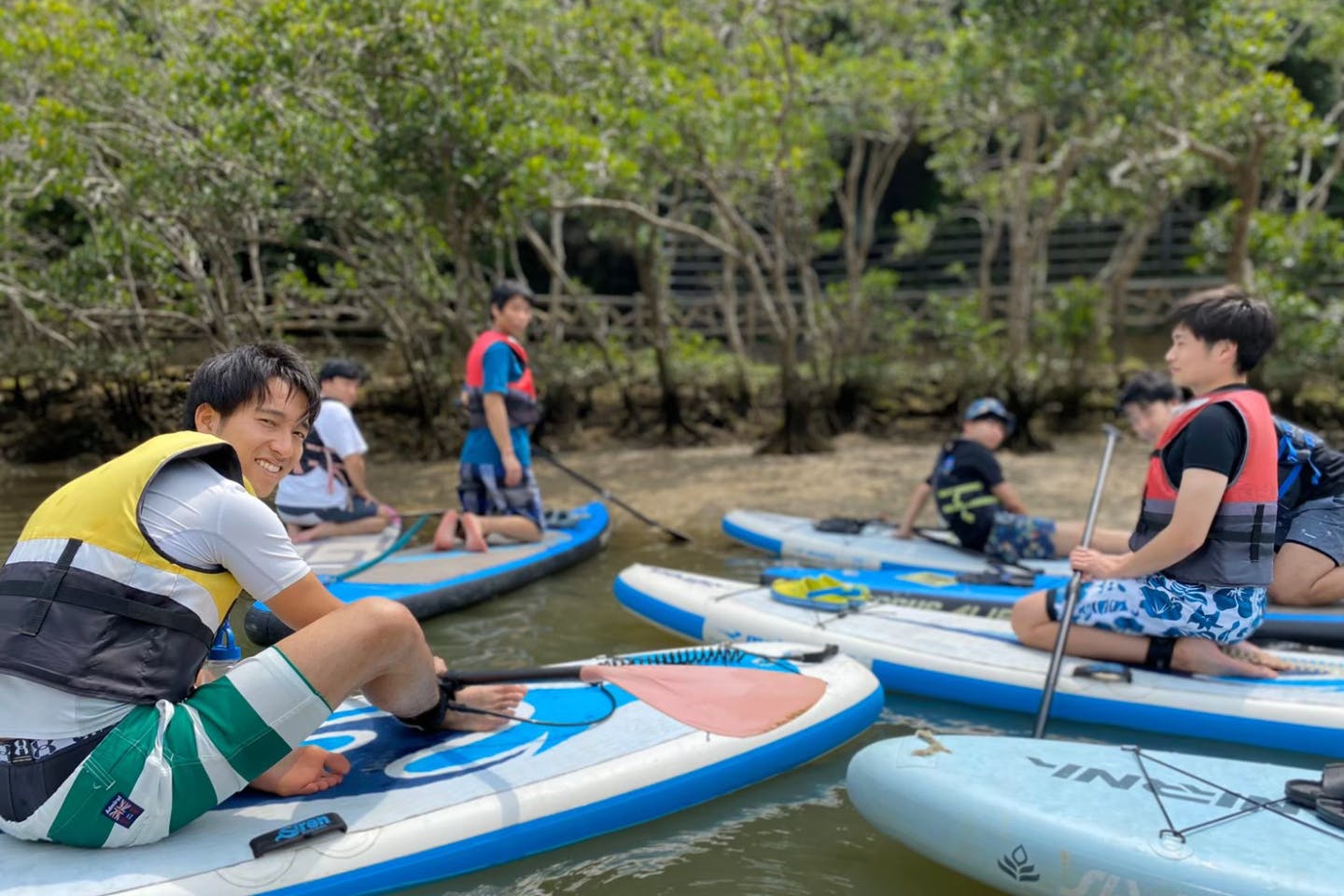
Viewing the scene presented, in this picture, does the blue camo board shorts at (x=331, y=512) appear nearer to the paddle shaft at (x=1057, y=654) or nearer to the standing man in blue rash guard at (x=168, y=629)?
the standing man in blue rash guard at (x=168, y=629)

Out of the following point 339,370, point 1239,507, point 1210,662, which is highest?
point 339,370

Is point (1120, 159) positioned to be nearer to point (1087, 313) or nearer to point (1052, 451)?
point (1087, 313)

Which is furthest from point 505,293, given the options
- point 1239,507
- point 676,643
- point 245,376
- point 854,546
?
point 1239,507

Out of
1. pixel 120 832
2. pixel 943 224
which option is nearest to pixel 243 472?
pixel 120 832

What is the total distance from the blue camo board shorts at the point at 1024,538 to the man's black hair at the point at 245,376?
4.32 meters

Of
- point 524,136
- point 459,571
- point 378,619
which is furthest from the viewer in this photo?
point 524,136

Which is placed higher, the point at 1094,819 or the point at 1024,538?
the point at 1094,819

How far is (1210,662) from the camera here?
12.7 feet

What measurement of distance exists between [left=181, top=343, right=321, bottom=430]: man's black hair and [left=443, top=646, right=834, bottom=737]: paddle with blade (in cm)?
115

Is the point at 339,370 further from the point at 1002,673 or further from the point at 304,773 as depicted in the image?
the point at 1002,673

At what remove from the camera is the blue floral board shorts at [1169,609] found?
11.8 feet

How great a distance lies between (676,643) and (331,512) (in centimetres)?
228

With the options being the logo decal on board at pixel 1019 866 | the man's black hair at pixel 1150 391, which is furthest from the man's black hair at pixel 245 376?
the man's black hair at pixel 1150 391

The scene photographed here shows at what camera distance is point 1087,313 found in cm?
1278
